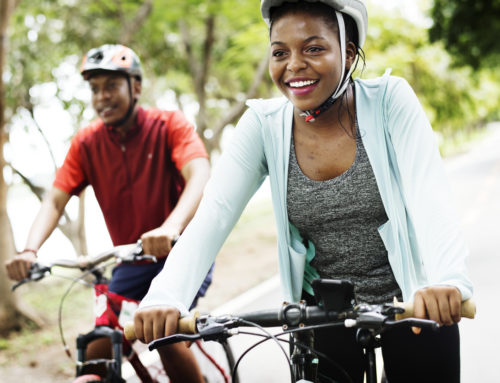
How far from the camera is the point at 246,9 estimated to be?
29.4 ft

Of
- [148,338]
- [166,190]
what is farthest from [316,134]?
[166,190]

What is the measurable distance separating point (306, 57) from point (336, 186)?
454 millimetres

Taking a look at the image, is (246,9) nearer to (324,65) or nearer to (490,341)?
(490,341)

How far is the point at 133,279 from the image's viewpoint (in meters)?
2.98

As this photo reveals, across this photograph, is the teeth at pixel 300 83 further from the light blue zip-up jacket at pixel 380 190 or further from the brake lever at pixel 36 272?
the brake lever at pixel 36 272

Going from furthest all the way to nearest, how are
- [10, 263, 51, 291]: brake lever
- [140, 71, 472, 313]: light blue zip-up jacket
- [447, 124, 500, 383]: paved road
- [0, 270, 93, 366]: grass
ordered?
[0, 270, 93, 366]: grass
[447, 124, 500, 383]: paved road
[10, 263, 51, 291]: brake lever
[140, 71, 472, 313]: light blue zip-up jacket

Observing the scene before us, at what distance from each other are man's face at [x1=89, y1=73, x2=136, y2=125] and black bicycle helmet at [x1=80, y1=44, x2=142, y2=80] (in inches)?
2.1

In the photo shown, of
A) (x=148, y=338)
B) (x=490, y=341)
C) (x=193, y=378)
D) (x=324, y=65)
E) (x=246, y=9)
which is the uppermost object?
Answer: (x=246, y=9)

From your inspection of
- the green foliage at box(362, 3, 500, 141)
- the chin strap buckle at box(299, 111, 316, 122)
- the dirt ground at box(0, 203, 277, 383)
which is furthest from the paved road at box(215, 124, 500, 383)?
the green foliage at box(362, 3, 500, 141)

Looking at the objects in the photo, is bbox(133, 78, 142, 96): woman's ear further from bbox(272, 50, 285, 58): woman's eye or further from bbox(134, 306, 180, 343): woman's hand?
bbox(134, 306, 180, 343): woman's hand

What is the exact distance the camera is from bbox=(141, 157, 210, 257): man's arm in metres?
2.42

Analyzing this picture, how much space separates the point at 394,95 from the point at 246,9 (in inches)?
297

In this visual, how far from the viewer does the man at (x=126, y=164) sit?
303 cm

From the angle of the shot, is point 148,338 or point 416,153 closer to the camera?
point 148,338
